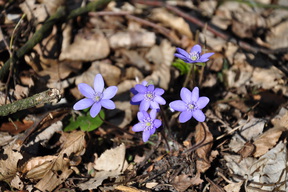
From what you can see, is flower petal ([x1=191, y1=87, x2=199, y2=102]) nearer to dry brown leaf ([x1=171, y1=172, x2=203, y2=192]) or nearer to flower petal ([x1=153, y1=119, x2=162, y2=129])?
flower petal ([x1=153, y1=119, x2=162, y2=129])

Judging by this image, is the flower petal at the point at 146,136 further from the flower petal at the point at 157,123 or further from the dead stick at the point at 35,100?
the dead stick at the point at 35,100

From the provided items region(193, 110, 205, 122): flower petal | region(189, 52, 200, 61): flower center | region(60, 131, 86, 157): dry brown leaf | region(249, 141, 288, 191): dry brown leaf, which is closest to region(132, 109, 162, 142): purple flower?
region(193, 110, 205, 122): flower petal

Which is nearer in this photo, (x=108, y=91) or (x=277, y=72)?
(x=108, y=91)

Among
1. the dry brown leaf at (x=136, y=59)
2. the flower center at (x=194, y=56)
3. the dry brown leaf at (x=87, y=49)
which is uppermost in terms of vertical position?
the flower center at (x=194, y=56)

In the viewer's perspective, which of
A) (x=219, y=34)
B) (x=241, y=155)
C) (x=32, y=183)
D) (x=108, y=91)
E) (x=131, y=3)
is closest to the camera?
(x=108, y=91)

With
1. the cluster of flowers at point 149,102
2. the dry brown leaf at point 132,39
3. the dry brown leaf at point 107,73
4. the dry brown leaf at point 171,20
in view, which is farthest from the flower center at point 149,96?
the dry brown leaf at point 171,20

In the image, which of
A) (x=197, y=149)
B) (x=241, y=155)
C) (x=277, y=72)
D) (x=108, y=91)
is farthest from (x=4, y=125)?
(x=277, y=72)

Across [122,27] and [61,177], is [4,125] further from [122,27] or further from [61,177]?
[122,27]
